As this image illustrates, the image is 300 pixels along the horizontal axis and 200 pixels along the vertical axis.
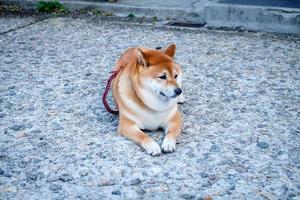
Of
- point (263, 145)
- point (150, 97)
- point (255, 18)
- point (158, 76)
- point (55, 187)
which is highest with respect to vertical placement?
point (255, 18)

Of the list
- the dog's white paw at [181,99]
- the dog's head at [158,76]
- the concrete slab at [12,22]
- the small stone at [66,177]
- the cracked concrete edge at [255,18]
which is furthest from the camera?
the concrete slab at [12,22]

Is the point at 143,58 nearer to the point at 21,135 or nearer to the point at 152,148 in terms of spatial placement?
the point at 152,148

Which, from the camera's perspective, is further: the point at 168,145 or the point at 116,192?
the point at 168,145

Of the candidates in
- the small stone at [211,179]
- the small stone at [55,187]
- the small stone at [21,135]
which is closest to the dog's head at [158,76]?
the small stone at [211,179]

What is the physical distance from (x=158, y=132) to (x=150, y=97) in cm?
44

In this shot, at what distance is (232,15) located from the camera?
632 centimetres

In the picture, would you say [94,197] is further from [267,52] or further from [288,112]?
[267,52]

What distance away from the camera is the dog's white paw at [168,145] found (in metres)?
3.13

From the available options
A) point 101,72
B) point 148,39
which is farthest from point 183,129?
point 148,39

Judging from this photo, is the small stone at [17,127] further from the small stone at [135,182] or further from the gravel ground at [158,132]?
the small stone at [135,182]

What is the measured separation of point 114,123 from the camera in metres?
3.70

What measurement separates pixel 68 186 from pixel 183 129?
3.93ft

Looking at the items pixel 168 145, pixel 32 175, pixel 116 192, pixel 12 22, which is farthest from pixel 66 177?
pixel 12 22

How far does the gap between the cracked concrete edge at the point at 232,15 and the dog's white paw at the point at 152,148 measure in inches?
148
